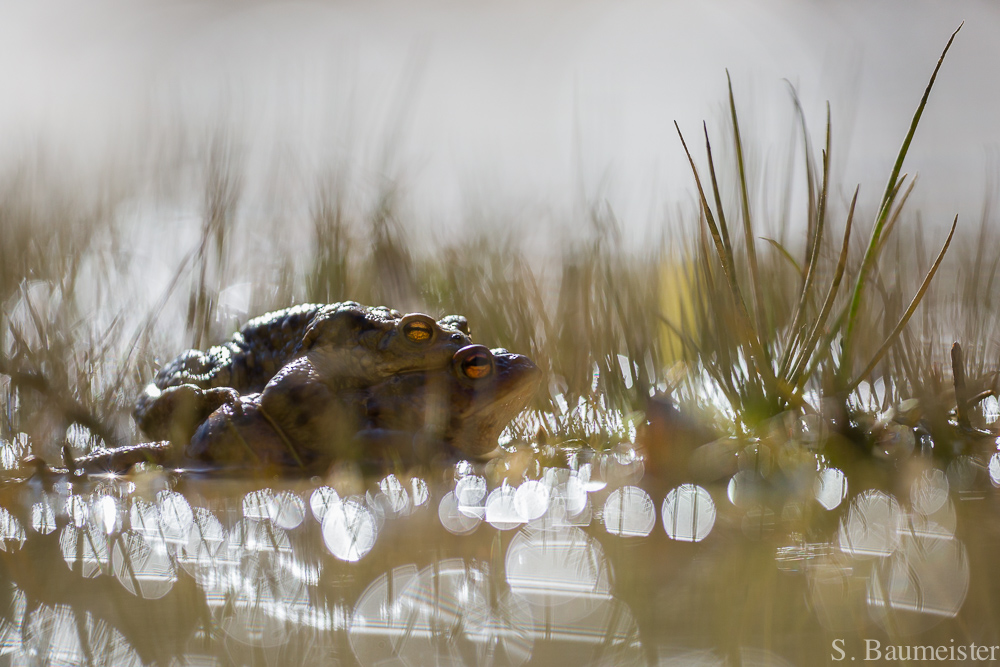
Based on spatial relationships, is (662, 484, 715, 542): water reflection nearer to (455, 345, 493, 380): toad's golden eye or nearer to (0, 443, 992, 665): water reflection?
(0, 443, 992, 665): water reflection

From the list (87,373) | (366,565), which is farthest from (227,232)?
(366,565)

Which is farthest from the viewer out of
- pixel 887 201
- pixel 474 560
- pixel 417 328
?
pixel 417 328

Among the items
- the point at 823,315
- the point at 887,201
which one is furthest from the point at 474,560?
the point at 887,201

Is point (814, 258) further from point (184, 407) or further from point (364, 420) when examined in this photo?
point (184, 407)

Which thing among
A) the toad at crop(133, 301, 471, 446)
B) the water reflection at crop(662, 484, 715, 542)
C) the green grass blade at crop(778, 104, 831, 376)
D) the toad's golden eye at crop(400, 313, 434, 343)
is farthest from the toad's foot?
the green grass blade at crop(778, 104, 831, 376)

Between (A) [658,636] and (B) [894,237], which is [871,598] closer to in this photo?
(A) [658,636]

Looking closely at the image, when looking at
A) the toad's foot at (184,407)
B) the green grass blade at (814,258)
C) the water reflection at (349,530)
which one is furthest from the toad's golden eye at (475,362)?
the green grass blade at (814,258)
